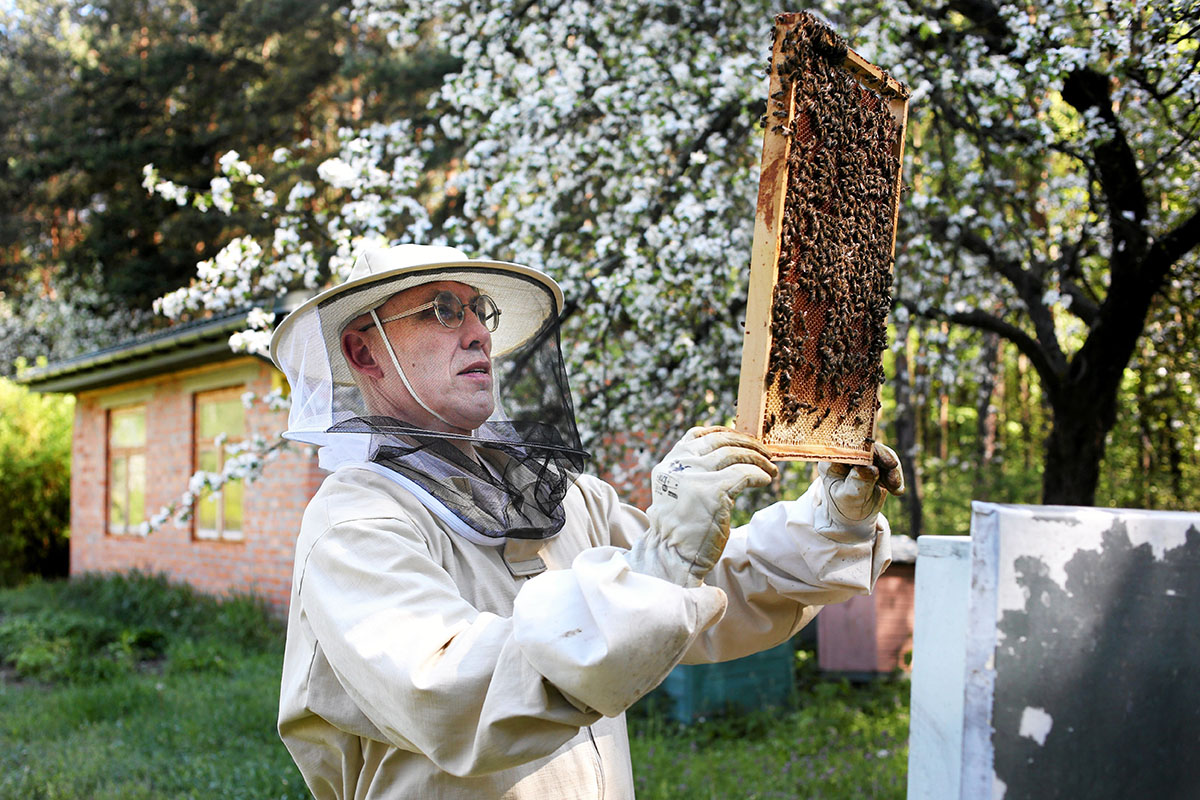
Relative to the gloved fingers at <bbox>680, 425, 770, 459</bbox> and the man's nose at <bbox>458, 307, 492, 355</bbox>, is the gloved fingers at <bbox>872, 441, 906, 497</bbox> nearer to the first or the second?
the gloved fingers at <bbox>680, 425, 770, 459</bbox>

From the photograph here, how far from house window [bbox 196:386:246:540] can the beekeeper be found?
8.10m

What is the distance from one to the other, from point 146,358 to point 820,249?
10.0 metres

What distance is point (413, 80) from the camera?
14125 mm

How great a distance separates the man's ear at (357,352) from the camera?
208 cm

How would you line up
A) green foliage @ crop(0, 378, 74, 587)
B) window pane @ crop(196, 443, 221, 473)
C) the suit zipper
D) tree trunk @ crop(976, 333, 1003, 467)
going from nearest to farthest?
1. the suit zipper
2. window pane @ crop(196, 443, 221, 473)
3. tree trunk @ crop(976, 333, 1003, 467)
4. green foliage @ crop(0, 378, 74, 587)

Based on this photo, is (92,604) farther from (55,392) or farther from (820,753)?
(820,753)

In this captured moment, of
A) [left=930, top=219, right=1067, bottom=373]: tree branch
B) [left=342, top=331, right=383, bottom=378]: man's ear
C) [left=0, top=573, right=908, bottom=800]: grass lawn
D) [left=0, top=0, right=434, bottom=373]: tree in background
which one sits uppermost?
[left=0, top=0, right=434, bottom=373]: tree in background

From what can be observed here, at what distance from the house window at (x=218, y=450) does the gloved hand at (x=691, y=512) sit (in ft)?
29.2

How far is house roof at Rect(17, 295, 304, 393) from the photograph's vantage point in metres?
8.80

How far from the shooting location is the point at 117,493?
12.3 m

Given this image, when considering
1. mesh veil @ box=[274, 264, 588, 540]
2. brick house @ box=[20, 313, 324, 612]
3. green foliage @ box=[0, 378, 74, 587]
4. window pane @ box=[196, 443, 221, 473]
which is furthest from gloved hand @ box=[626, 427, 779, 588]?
green foliage @ box=[0, 378, 74, 587]

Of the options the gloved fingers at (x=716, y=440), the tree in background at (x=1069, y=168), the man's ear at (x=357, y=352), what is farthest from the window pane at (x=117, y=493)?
the gloved fingers at (x=716, y=440)

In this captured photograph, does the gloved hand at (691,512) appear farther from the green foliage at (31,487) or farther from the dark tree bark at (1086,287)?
the green foliage at (31,487)

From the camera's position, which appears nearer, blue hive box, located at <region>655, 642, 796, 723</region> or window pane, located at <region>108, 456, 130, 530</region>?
blue hive box, located at <region>655, 642, 796, 723</region>
